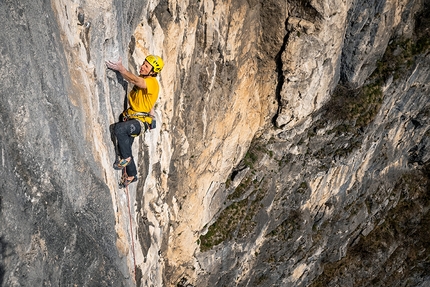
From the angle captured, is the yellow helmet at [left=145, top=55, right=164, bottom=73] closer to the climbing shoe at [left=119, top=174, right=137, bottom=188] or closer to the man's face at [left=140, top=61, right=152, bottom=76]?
the man's face at [left=140, top=61, right=152, bottom=76]

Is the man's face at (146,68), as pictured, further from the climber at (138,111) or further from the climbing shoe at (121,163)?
the climbing shoe at (121,163)

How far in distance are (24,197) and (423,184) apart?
2141 centimetres

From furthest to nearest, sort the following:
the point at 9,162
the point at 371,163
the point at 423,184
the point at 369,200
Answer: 1. the point at 423,184
2. the point at 369,200
3. the point at 371,163
4. the point at 9,162

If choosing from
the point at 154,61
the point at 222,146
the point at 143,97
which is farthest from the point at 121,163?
the point at 222,146

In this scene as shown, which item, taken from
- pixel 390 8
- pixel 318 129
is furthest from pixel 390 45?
pixel 318 129

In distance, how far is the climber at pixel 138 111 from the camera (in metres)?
8.05

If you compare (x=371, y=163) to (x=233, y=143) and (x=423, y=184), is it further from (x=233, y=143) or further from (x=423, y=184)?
(x=233, y=143)

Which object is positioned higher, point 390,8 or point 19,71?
point 390,8

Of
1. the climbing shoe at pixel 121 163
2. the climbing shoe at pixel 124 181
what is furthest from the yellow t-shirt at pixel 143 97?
the climbing shoe at pixel 124 181

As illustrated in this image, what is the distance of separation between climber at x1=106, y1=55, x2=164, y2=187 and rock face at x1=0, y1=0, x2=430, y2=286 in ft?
0.87

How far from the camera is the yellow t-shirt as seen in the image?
8.13m

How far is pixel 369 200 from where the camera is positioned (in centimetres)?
2011

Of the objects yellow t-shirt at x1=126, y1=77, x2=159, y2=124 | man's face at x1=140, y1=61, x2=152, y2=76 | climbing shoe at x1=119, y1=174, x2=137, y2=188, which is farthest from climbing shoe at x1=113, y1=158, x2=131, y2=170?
man's face at x1=140, y1=61, x2=152, y2=76

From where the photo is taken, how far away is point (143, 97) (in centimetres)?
830
